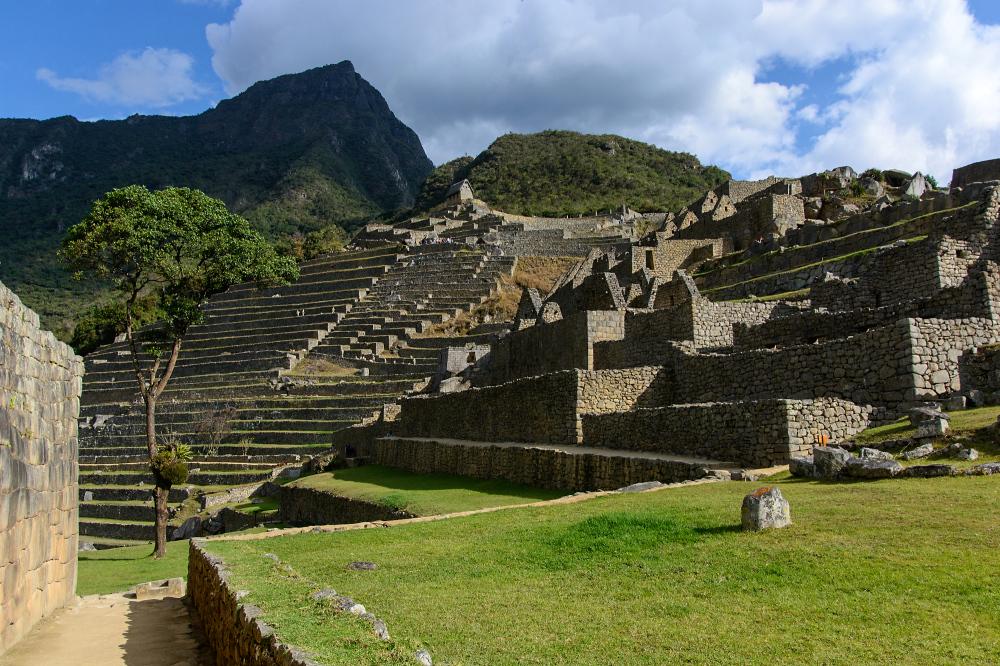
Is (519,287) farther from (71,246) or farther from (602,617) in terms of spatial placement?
(602,617)

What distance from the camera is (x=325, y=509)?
22.6 m

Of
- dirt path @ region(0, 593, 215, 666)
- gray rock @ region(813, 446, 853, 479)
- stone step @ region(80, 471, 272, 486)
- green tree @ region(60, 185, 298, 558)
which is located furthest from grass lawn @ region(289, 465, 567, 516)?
stone step @ region(80, 471, 272, 486)

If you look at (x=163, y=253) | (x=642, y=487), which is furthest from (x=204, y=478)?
(x=642, y=487)

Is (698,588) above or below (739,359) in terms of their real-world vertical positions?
below

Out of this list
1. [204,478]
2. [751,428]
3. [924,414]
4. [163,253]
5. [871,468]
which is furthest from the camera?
[204,478]

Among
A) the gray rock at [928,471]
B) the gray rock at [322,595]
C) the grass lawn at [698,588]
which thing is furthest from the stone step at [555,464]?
the gray rock at [322,595]

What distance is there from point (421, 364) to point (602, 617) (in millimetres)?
36962

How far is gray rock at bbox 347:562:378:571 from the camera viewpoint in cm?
846

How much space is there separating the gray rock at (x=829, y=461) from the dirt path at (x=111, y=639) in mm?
6956

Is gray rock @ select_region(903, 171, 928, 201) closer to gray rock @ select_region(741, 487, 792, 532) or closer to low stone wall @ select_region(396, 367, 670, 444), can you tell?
low stone wall @ select_region(396, 367, 670, 444)

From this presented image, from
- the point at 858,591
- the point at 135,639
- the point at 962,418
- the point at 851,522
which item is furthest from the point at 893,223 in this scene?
the point at 135,639

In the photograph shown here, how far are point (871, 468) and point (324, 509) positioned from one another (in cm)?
1753

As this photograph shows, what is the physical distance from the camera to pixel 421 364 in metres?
42.1

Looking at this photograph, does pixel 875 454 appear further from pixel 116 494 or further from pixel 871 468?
pixel 116 494
